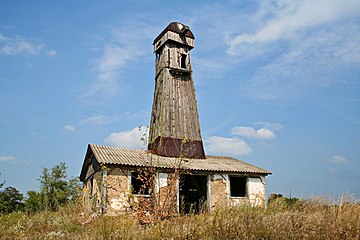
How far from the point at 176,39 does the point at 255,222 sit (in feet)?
54.8

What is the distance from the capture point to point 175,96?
21.1 metres

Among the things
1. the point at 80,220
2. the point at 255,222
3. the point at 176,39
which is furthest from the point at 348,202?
the point at 176,39

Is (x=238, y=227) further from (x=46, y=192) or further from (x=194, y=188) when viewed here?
(x=46, y=192)

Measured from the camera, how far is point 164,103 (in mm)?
20672

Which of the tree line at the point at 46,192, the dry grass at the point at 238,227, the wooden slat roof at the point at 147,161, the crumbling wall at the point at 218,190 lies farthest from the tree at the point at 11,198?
the dry grass at the point at 238,227

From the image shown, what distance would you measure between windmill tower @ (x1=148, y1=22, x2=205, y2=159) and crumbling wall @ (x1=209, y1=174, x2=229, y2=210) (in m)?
2.44

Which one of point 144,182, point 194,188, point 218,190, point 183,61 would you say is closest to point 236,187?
point 194,188

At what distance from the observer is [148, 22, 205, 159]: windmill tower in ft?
66.2

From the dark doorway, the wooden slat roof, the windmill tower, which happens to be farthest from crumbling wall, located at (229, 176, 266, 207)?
the windmill tower

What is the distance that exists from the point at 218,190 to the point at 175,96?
665 cm

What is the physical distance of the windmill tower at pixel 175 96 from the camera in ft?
66.2

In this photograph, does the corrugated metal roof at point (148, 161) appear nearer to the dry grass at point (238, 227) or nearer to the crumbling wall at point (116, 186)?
the crumbling wall at point (116, 186)

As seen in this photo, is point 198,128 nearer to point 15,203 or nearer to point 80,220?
point 80,220

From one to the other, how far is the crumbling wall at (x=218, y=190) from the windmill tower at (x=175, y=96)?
244cm
